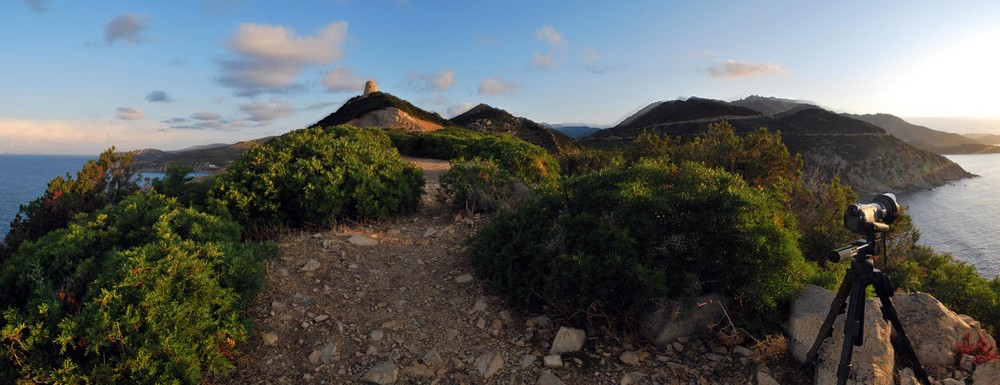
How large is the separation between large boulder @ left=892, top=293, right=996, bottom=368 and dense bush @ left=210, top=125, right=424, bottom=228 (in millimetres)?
6441

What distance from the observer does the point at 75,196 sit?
889 cm

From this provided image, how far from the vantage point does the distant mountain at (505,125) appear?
42.0m

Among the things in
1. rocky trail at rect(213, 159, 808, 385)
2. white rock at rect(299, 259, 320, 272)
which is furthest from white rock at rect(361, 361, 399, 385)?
white rock at rect(299, 259, 320, 272)

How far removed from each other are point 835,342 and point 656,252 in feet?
4.83

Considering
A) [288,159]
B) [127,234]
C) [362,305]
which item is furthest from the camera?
[288,159]

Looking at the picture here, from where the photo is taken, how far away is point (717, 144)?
452 inches

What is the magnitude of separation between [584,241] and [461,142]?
15287 millimetres

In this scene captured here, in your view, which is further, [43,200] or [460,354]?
[43,200]

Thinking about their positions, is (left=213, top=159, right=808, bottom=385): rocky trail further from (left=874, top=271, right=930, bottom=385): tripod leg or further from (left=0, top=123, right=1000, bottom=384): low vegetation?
(left=874, top=271, right=930, bottom=385): tripod leg

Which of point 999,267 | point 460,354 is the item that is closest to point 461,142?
point 460,354

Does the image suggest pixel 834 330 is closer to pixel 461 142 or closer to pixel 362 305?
pixel 362 305

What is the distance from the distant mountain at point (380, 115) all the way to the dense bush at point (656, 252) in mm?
33035

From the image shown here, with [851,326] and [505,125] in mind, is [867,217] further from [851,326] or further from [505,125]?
[505,125]

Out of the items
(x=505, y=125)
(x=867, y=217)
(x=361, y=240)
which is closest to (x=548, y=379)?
(x=867, y=217)
